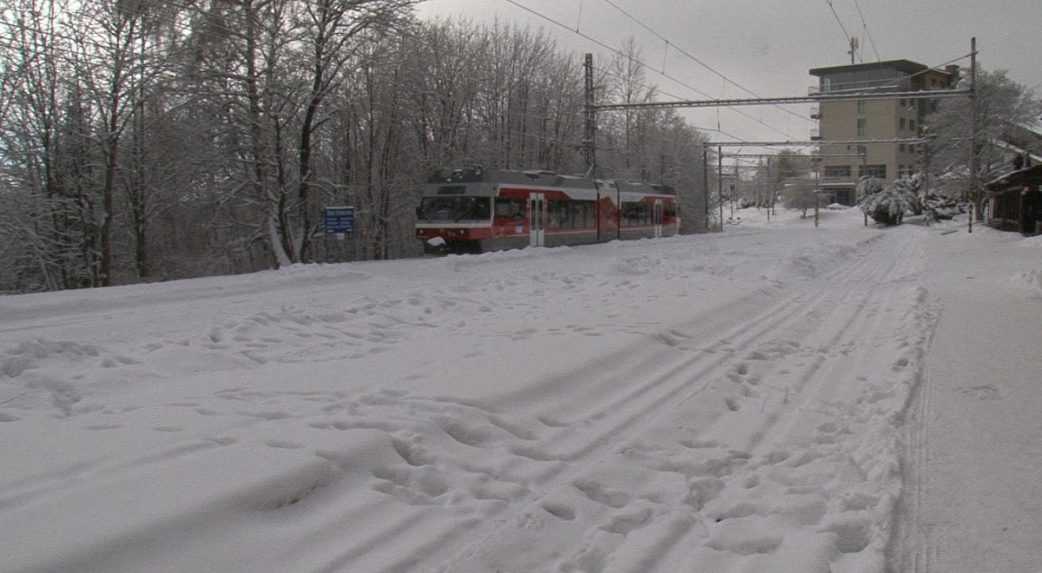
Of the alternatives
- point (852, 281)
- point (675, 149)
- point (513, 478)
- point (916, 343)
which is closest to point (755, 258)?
point (852, 281)

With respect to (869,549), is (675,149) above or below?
above

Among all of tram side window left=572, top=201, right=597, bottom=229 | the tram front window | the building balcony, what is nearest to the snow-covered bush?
the building balcony

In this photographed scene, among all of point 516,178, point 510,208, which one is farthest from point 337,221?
point 516,178

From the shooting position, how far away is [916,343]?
940 centimetres

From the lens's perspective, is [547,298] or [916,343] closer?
[916,343]

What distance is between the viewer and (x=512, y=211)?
92.8 feet

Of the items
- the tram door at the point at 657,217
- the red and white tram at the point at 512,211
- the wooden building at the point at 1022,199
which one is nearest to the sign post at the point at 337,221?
the red and white tram at the point at 512,211

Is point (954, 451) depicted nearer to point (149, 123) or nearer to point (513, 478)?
point (513, 478)

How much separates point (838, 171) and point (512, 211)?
10451 centimetres

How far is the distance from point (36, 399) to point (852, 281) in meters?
17.7

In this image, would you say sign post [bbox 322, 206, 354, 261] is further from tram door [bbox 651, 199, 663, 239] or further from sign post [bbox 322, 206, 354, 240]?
tram door [bbox 651, 199, 663, 239]

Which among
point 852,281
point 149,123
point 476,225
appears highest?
point 149,123

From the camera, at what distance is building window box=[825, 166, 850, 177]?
117625 mm

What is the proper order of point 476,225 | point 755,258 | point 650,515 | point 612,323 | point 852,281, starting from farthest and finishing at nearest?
point 476,225 → point 755,258 → point 852,281 → point 612,323 → point 650,515
